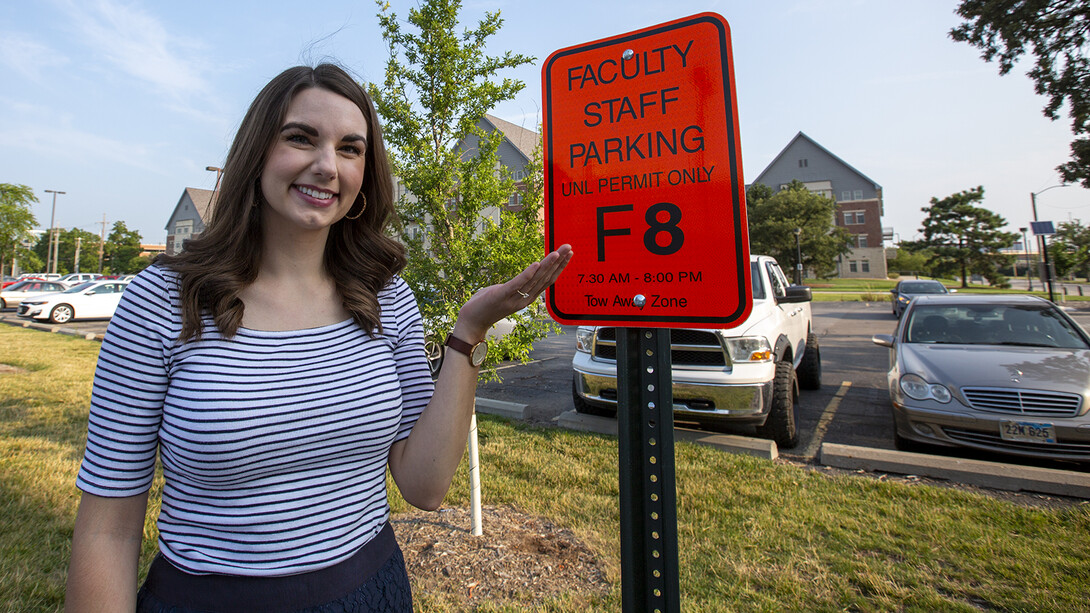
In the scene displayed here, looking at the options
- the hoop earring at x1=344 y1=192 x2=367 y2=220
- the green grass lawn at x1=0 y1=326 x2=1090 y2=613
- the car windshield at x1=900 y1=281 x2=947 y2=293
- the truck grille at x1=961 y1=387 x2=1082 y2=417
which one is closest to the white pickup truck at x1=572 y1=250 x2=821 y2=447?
the green grass lawn at x1=0 y1=326 x2=1090 y2=613

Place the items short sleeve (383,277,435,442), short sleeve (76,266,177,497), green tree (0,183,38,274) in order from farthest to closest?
green tree (0,183,38,274) → short sleeve (383,277,435,442) → short sleeve (76,266,177,497)

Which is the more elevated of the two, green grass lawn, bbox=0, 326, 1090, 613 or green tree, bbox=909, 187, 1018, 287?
green tree, bbox=909, 187, 1018, 287

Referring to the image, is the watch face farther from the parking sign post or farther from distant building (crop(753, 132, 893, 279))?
distant building (crop(753, 132, 893, 279))

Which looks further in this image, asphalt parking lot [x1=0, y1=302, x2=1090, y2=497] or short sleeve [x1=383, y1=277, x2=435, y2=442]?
asphalt parking lot [x1=0, y1=302, x2=1090, y2=497]

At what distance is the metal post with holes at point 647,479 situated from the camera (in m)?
1.42

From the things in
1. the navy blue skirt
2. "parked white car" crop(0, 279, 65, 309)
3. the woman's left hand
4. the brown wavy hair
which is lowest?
the navy blue skirt

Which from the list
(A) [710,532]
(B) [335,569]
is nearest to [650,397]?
(B) [335,569]

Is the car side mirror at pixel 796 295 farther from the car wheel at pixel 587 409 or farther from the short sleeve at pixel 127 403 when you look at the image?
the short sleeve at pixel 127 403

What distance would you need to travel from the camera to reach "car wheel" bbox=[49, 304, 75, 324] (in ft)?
63.8

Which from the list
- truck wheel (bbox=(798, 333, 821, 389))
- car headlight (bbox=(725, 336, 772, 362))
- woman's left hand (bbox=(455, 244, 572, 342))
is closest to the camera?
woman's left hand (bbox=(455, 244, 572, 342))

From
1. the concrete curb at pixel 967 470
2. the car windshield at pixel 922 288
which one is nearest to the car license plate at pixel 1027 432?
the concrete curb at pixel 967 470

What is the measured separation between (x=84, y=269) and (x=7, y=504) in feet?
281

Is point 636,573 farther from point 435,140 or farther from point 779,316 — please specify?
point 779,316

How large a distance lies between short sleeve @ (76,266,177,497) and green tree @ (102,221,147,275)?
258ft
